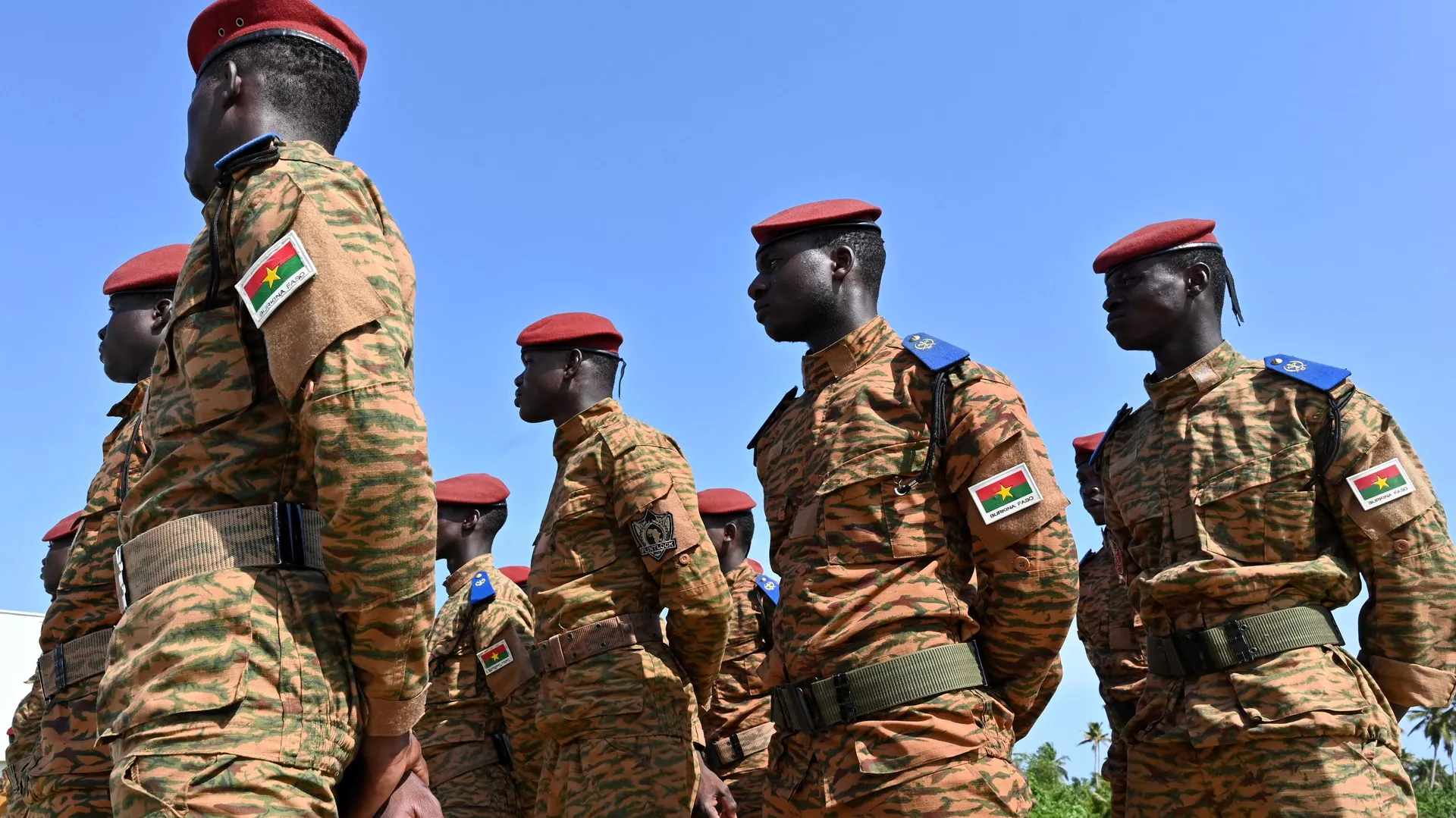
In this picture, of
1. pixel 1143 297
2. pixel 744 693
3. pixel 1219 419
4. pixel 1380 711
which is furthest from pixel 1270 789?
pixel 744 693

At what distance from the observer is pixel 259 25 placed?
3.20m

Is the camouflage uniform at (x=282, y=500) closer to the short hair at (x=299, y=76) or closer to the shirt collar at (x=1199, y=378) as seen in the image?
the short hair at (x=299, y=76)

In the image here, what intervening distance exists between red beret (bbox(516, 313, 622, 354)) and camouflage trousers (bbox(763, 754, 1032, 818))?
3.80m

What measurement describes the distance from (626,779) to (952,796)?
214cm

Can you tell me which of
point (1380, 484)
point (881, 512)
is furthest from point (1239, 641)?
point (881, 512)

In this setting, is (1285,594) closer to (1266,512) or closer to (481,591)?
(1266,512)

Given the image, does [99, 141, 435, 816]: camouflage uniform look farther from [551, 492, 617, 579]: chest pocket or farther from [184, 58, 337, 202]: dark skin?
[551, 492, 617, 579]: chest pocket

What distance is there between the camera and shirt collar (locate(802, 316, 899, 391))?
15.9 ft

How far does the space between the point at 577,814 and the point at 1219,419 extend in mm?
3163

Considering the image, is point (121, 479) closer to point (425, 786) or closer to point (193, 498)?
point (193, 498)

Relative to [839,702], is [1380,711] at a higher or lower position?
lower

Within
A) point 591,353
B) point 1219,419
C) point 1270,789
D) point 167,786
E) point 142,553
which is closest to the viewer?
point 167,786

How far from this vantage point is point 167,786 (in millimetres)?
2344

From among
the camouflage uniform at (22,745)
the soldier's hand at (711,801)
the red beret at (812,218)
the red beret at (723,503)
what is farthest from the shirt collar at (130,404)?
the red beret at (723,503)
